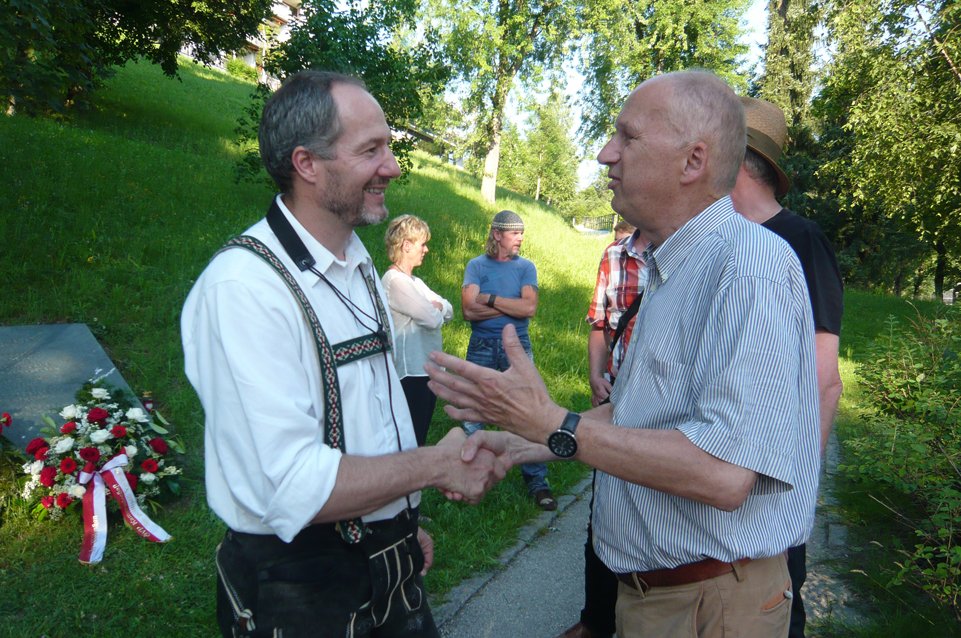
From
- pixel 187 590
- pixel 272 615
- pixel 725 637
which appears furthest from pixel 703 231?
pixel 187 590

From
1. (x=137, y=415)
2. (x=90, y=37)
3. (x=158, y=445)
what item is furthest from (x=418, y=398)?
(x=90, y=37)

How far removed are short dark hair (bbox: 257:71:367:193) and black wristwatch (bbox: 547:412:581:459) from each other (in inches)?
41.9

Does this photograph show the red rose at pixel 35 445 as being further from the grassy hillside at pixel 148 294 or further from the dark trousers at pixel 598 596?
the dark trousers at pixel 598 596

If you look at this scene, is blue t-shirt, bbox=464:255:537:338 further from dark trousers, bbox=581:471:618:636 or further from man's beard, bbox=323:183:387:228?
man's beard, bbox=323:183:387:228

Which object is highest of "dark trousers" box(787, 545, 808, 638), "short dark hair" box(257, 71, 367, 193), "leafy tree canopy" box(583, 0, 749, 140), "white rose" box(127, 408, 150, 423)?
"leafy tree canopy" box(583, 0, 749, 140)

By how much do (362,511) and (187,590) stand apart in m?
2.65

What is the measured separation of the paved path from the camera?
3.76 metres

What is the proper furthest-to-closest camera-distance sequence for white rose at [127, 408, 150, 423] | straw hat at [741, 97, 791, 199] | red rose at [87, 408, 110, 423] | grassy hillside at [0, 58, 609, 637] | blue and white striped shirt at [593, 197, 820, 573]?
white rose at [127, 408, 150, 423] < red rose at [87, 408, 110, 423] < grassy hillside at [0, 58, 609, 637] < straw hat at [741, 97, 791, 199] < blue and white striped shirt at [593, 197, 820, 573]

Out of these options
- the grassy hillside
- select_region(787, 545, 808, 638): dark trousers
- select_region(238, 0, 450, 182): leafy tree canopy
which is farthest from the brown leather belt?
select_region(238, 0, 450, 182): leafy tree canopy

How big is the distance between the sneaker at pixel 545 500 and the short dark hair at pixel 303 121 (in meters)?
3.88

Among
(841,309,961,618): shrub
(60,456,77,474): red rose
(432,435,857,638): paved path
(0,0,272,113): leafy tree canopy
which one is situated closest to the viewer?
(841,309,961,618): shrub

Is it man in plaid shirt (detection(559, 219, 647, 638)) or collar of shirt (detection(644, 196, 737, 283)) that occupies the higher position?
collar of shirt (detection(644, 196, 737, 283))

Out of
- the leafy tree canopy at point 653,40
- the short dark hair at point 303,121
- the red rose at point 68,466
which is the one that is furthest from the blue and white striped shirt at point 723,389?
the leafy tree canopy at point 653,40

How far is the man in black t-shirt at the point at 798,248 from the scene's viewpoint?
2.55m
